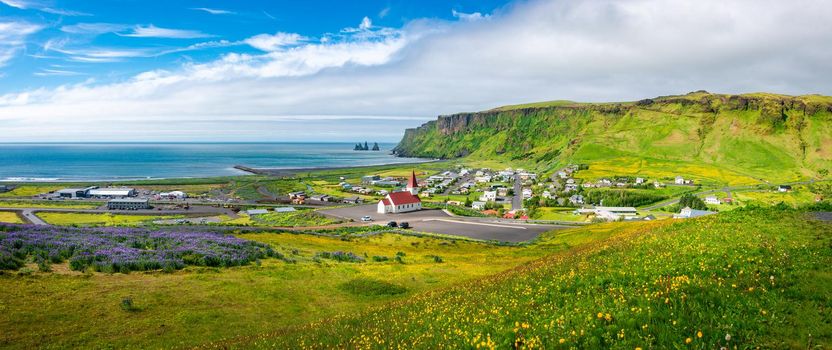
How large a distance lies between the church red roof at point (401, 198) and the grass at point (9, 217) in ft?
236

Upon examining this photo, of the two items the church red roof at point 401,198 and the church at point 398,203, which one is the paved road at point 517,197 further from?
the church red roof at point 401,198

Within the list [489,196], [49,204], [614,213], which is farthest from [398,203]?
[49,204]

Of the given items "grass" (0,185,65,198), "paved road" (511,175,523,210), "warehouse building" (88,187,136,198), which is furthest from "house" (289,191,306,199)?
"grass" (0,185,65,198)

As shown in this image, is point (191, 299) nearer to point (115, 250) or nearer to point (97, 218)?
point (115, 250)

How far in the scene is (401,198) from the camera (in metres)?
96.6

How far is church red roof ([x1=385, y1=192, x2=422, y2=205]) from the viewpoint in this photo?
9503 centimetres

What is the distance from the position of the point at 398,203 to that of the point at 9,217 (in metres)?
80.1

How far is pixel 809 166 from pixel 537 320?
254m

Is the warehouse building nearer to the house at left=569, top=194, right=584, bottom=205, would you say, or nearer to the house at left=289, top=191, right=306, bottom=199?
the house at left=289, top=191, right=306, bottom=199

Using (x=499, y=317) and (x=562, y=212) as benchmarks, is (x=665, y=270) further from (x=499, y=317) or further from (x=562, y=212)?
(x=562, y=212)

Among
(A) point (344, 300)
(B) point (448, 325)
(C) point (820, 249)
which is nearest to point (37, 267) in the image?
(A) point (344, 300)

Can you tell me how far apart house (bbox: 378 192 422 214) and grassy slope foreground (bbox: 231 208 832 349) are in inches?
3048

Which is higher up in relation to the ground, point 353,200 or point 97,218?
point 97,218

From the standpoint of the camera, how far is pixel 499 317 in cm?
1139
